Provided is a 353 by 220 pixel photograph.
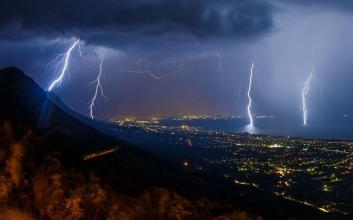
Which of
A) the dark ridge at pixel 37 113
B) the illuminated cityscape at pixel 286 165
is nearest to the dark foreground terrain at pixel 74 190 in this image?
the dark ridge at pixel 37 113

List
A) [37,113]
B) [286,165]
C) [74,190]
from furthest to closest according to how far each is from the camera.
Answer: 1. [286,165]
2. [37,113]
3. [74,190]

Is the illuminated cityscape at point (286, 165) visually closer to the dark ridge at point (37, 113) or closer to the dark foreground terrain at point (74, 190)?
the dark ridge at point (37, 113)

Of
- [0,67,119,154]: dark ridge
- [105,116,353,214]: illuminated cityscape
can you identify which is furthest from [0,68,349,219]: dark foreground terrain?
[105,116,353,214]: illuminated cityscape

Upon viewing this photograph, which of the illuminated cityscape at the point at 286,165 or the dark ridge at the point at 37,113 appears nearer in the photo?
the dark ridge at the point at 37,113

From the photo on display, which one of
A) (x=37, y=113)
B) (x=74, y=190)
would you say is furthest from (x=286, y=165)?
(x=74, y=190)

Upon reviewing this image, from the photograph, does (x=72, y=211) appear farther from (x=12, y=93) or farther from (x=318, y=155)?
(x=318, y=155)

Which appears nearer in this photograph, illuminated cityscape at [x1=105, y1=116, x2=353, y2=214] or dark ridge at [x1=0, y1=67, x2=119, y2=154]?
dark ridge at [x1=0, y1=67, x2=119, y2=154]

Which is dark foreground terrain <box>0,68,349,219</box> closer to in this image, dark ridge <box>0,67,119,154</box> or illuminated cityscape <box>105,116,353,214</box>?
dark ridge <box>0,67,119,154</box>

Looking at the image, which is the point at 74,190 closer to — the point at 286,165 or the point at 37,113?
the point at 37,113

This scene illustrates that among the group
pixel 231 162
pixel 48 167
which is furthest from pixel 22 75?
pixel 231 162

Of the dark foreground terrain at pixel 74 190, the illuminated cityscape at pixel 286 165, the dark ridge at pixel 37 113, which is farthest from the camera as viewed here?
the illuminated cityscape at pixel 286 165

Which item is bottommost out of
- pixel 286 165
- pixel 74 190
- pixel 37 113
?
pixel 74 190
